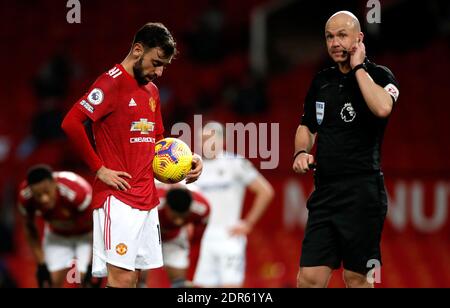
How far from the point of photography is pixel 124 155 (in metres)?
4.95

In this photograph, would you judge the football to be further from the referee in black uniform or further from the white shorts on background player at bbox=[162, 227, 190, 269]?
the white shorts on background player at bbox=[162, 227, 190, 269]

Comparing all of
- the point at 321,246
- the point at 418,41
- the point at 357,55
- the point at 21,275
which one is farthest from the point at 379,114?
the point at 418,41

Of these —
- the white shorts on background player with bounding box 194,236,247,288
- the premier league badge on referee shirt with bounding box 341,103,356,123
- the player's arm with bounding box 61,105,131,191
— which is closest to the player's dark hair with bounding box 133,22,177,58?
the player's arm with bounding box 61,105,131,191

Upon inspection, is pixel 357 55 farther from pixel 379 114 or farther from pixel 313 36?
pixel 313 36

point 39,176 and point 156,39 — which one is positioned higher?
point 156,39

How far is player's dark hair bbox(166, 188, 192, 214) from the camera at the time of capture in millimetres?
6977

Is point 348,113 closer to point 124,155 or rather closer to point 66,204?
point 124,155

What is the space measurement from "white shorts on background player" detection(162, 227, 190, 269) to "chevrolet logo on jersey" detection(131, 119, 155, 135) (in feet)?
8.79

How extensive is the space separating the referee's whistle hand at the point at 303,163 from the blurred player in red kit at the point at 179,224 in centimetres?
210

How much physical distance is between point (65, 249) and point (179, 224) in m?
1.09

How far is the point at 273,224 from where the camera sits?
1155 cm

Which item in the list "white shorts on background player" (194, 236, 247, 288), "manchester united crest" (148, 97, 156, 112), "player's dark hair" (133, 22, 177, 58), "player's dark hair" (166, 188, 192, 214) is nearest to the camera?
"player's dark hair" (133, 22, 177, 58)

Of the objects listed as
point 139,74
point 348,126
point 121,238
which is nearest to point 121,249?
point 121,238
